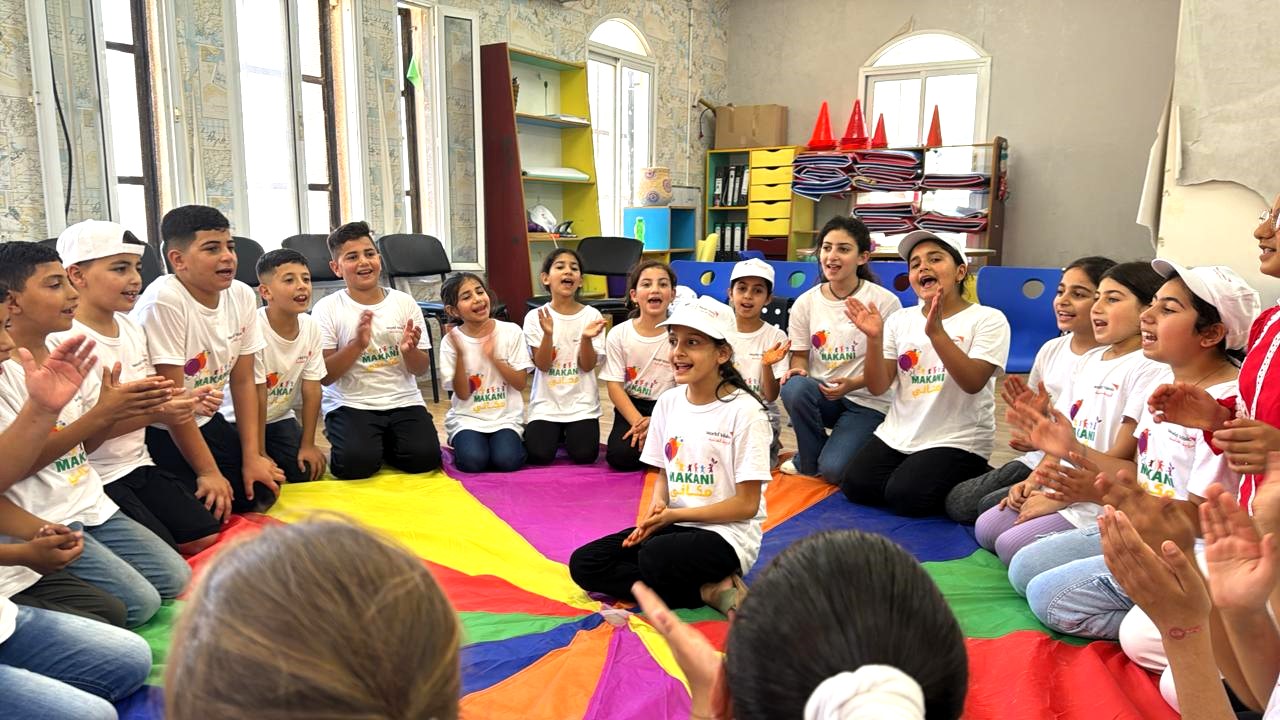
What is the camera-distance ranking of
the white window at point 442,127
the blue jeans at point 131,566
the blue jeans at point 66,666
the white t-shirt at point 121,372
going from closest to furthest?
the blue jeans at point 66,666
the blue jeans at point 131,566
the white t-shirt at point 121,372
the white window at point 442,127

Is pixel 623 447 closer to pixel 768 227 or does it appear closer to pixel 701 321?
pixel 701 321

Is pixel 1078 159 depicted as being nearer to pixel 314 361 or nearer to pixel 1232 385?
pixel 1232 385

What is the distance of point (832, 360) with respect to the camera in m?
3.61

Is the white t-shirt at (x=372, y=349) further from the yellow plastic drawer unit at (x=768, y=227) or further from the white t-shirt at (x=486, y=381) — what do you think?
the yellow plastic drawer unit at (x=768, y=227)

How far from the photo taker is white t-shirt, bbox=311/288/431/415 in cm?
361

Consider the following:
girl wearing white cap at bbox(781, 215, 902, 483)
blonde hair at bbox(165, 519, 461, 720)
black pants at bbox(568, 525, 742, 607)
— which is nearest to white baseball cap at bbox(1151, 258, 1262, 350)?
black pants at bbox(568, 525, 742, 607)

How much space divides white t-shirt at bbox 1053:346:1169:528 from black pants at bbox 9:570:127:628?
2.55m

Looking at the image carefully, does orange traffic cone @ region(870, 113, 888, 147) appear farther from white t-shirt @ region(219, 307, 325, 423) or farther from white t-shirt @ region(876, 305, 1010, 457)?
white t-shirt @ region(219, 307, 325, 423)

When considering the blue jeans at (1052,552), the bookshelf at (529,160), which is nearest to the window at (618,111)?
the bookshelf at (529,160)

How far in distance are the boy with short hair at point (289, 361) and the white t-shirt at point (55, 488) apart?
0.95 metres

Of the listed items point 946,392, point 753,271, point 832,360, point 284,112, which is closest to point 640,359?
point 753,271

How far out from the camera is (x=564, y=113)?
6746 millimetres

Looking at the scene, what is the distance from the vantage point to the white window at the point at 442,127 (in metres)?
5.71

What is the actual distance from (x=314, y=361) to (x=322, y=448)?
0.69m
